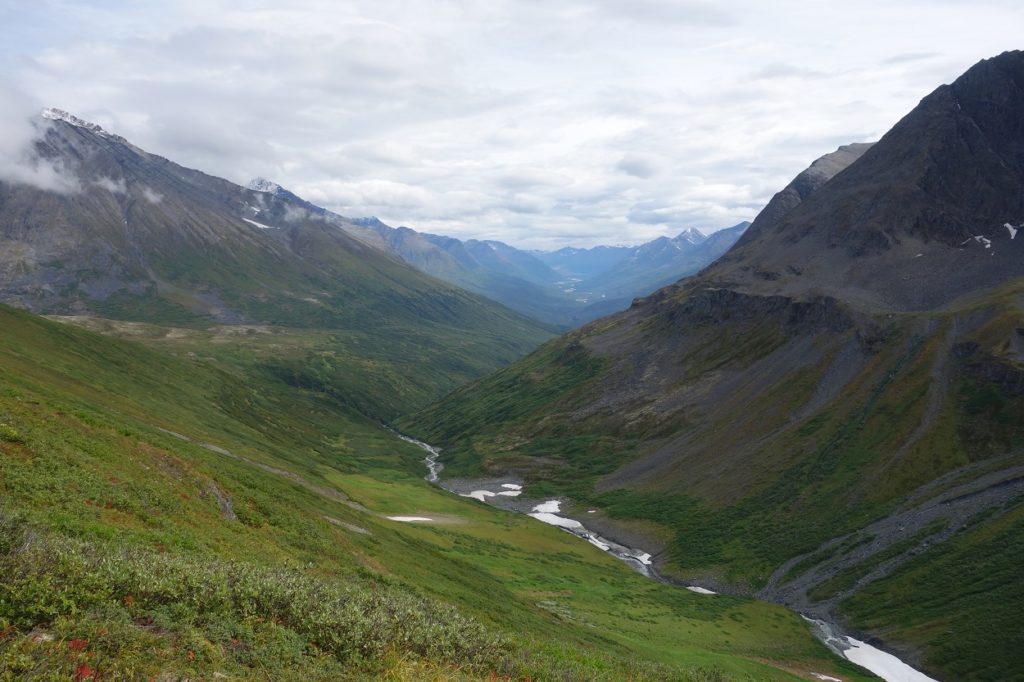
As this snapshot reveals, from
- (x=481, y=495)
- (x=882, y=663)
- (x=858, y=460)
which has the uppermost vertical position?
(x=858, y=460)

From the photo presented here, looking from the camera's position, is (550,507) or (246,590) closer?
A: (246,590)

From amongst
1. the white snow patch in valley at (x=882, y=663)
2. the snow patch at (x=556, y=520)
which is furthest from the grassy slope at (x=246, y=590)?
the snow patch at (x=556, y=520)

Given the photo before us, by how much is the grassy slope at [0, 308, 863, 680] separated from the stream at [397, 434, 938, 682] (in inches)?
178

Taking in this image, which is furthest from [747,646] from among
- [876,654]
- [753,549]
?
[753,549]

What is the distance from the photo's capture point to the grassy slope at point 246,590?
15.0 m

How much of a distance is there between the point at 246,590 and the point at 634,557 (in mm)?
114371

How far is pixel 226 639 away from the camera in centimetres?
1627

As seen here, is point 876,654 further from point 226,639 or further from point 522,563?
point 226,639

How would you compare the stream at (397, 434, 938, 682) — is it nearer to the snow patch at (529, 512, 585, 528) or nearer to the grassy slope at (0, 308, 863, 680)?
the snow patch at (529, 512, 585, 528)

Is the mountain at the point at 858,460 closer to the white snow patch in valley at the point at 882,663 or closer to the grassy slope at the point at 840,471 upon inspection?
the grassy slope at the point at 840,471

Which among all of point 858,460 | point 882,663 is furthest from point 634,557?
point 882,663

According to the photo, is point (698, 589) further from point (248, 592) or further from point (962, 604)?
point (248, 592)

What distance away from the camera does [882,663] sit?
241 feet

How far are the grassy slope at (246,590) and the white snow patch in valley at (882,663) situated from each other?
4409 mm
